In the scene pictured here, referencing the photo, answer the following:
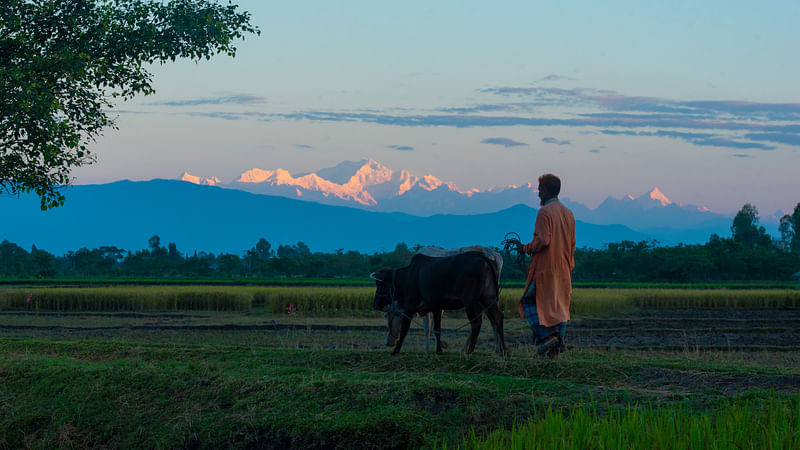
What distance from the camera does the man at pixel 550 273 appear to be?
973cm

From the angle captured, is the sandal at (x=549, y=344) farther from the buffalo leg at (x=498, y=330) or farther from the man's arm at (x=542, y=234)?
the man's arm at (x=542, y=234)

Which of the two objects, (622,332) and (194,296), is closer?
(622,332)

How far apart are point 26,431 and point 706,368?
315 inches

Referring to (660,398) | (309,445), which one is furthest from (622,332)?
(309,445)

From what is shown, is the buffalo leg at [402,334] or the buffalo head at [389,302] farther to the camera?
the buffalo head at [389,302]

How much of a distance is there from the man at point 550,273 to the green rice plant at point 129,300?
20.3 m

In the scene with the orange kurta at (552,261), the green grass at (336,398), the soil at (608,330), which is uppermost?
the orange kurta at (552,261)

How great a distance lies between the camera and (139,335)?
18.1 metres

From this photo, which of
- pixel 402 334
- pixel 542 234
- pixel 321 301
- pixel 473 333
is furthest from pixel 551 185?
pixel 321 301

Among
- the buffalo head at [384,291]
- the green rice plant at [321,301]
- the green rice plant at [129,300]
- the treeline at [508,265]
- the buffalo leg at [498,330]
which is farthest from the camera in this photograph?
the treeline at [508,265]

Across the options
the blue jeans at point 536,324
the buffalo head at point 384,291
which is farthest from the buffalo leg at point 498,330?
the buffalo head at point 384,291

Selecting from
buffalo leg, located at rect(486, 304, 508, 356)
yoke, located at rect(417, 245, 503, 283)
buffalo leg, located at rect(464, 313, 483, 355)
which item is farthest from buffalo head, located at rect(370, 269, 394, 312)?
buffalo leg, located at rect(486, 304, 508, 356)

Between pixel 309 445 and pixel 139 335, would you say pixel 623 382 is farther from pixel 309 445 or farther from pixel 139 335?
pixel 139 335

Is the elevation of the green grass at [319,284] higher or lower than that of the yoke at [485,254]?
lower
